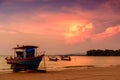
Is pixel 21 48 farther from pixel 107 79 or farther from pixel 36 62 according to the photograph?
pixel 107 79

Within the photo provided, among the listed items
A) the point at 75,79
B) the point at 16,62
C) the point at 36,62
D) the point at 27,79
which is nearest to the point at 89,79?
the point at 75,79

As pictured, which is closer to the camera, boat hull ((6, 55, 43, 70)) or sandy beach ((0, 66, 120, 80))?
sandy beach ((0, 66, 120, 80))

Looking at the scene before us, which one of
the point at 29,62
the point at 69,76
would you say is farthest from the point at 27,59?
the point at 69,76

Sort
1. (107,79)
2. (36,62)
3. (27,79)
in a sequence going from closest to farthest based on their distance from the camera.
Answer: (107,79), (27,79), (36,62)

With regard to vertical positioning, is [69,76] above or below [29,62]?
below

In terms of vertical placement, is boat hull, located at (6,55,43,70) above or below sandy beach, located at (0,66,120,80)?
above

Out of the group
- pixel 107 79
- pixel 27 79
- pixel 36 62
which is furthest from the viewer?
pixel 36 62

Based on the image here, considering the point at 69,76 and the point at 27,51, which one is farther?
the point at 27,51

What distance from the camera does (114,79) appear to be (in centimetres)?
2139

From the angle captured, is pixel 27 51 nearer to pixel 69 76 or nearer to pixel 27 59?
pixel 27 59

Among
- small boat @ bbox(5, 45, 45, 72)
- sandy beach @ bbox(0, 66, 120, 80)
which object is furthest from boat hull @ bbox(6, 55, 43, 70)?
sandy beach @ bbox(0, 66, 120, 80)

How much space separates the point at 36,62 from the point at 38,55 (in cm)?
103

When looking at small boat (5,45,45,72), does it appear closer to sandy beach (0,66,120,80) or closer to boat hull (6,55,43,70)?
Result: boat hull (6,55,43,70)

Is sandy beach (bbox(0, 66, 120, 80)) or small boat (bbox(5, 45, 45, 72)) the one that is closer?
sandy beach (bbox(0, 66, 120, 80))
